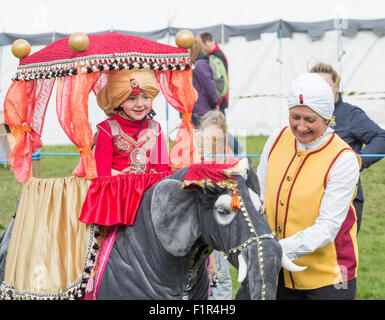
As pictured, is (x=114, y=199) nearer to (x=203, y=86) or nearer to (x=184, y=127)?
Answer: (x=184, y=127)

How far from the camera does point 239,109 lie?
1357 centimetres

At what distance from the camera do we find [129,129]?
337cm

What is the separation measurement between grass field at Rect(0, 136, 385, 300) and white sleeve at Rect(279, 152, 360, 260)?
6.25 ft

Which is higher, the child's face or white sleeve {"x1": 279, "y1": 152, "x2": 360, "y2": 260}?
the child's face

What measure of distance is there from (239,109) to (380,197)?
5.85m

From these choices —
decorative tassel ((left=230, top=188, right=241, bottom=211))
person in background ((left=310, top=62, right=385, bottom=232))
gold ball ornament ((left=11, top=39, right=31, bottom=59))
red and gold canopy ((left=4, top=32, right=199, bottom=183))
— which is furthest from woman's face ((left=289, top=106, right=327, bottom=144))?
gold ball ornament ((left=11, top=39, right=31, bottom=59))

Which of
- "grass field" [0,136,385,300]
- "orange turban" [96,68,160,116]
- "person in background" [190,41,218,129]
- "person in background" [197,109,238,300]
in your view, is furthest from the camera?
"person in background" [190,41,218,129]

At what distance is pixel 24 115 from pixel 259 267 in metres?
1.74

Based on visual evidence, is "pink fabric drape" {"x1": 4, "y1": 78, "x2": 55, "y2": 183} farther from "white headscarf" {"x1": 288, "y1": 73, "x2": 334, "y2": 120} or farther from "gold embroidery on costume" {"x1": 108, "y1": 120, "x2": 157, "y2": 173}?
"white headscarf" {"x1": 288, "y1": 73, "x2": 334, "y2": 120}

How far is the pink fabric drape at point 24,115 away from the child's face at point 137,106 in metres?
0.54

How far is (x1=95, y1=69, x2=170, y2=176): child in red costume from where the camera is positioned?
3.22 m

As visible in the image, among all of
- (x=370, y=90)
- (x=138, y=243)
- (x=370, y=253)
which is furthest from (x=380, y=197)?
(x=138, y=243)

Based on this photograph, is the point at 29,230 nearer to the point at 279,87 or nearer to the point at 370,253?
the point at 370,253

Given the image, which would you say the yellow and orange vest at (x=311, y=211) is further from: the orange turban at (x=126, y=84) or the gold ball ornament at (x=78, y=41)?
the gold ball ornament at (x=78, y=41)
